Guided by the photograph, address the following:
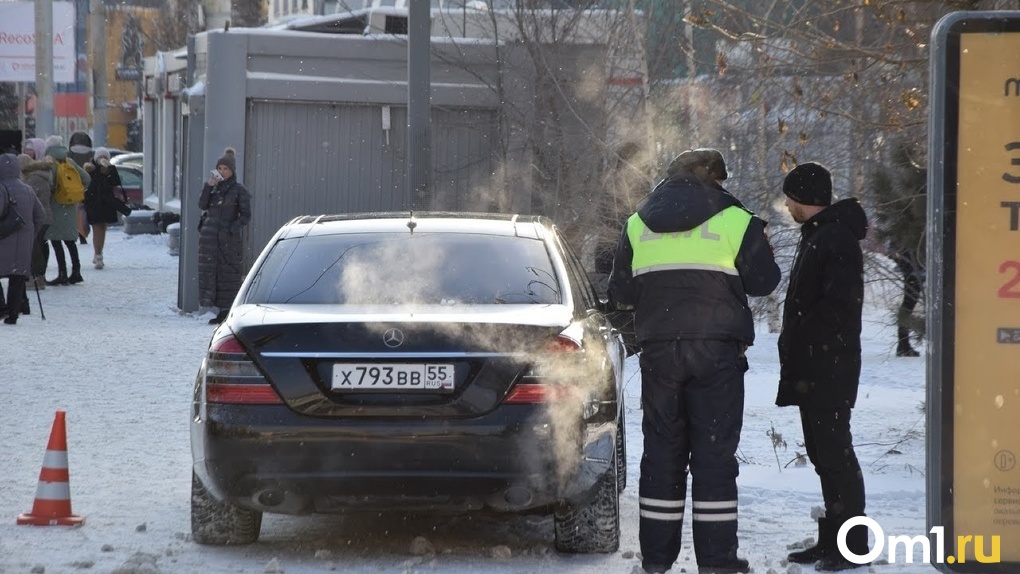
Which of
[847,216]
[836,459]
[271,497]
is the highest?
[847,216]

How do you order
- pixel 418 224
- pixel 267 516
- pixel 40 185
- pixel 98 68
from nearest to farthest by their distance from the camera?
pixel 418 224, pixel 267 516, pixel 40 185, pixel 98 68

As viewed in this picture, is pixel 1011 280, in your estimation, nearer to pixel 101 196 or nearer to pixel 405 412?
pixel 405 412

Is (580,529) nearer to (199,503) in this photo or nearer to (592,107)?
(199,503)

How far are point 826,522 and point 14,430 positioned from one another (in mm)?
5665

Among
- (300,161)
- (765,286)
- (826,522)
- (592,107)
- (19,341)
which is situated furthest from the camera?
(300,161)

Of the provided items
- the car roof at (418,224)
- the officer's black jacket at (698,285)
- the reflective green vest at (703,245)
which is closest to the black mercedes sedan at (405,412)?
the officer's black jacket at (698,285)

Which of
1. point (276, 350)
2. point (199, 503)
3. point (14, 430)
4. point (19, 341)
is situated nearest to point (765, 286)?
point (276, 350)

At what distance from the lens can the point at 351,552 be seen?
6688mm

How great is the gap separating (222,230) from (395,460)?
10760 millimetres

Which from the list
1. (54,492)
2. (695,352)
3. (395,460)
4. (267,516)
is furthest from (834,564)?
(54,492)

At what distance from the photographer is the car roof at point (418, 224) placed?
7250mm

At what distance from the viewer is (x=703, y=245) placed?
6074mm

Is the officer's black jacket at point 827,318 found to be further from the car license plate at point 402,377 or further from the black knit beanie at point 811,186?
the car license plate at point 402,377

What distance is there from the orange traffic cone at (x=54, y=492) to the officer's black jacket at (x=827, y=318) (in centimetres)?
320
